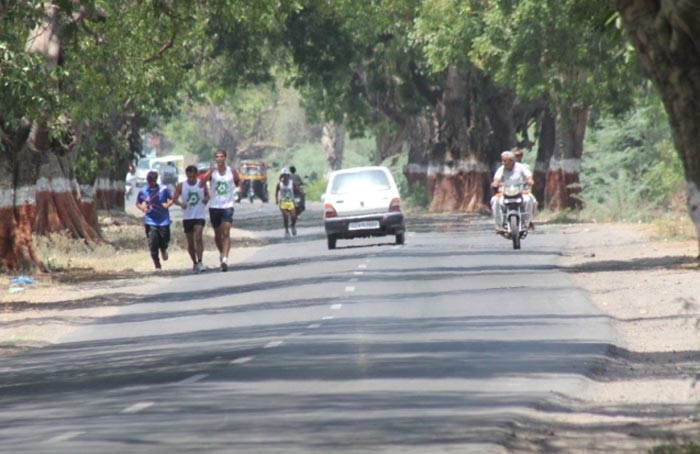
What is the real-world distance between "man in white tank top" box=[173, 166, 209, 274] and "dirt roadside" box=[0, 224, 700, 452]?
0.79 meters

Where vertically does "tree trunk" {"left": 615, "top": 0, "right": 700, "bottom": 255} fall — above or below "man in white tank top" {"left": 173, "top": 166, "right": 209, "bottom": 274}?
above

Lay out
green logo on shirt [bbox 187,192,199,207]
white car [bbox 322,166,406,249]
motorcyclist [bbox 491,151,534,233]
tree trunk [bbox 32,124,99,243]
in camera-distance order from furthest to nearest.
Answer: tree trunk [bbox 32,124,99,243]
white car [bbox 322,166,406,249]
motorcyclist [bbox 491,151,534,233]
green logo on shirt [bbox 187,192,199,207]

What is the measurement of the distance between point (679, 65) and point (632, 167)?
5403 cm

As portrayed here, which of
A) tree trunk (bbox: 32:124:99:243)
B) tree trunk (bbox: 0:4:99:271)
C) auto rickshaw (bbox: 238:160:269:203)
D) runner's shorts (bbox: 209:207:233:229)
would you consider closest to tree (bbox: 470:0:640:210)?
runner's shorts (bbox: 209:207:233:229)

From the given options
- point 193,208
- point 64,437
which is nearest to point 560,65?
point 193,208

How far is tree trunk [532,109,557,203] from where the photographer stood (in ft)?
215

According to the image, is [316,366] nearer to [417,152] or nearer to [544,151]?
[544,151]

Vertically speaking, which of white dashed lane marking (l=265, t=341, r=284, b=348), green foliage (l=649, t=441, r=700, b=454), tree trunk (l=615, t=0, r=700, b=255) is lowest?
white dashed lane marking (l=265, t=341, r=284, b=348)

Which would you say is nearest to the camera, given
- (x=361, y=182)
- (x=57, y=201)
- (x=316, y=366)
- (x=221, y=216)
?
(x=316, y=366)

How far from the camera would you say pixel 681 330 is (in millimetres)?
20750

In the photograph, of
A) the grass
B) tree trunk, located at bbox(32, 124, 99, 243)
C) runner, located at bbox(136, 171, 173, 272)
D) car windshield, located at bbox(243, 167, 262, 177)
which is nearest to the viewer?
runner, located at bbox(136, 171, 173, 272)

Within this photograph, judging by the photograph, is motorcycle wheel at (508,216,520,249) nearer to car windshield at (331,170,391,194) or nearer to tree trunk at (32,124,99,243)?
car windshield at (331,170,391,194)

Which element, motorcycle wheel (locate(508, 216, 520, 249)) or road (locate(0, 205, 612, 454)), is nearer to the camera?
road (locate(0, 205, 612, 454))

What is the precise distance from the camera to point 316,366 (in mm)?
17000
